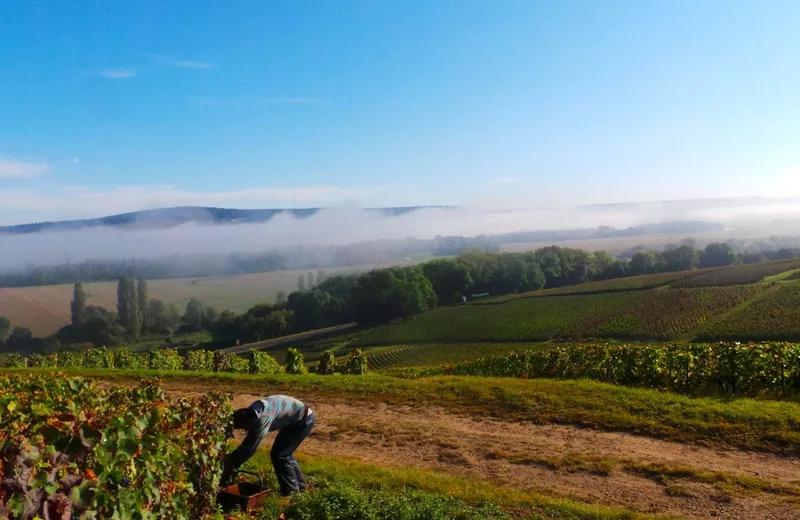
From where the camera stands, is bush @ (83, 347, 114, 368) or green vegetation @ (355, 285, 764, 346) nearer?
bush @ (83, 347, 114, 368)

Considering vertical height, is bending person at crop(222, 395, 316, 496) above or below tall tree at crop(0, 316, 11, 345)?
above

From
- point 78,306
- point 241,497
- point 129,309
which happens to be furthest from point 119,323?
point 241,497

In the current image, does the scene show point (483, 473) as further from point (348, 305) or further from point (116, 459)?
point (348, 305)

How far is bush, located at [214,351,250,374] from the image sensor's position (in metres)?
28.3

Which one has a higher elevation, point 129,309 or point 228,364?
point 228,364

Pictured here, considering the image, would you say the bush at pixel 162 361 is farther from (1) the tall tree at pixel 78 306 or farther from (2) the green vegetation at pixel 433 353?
(1) the tall tree at pixel 78 306

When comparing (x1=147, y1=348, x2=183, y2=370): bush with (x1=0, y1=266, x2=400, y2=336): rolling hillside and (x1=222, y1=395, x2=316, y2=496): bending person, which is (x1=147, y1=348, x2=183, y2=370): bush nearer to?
(x1=222, y1=395, x2=316, y2=496): bending person

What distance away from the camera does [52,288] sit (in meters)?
145

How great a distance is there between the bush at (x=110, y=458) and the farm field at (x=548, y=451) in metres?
1.56

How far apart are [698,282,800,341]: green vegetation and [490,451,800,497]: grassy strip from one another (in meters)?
45.3

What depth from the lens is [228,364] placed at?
28.9m

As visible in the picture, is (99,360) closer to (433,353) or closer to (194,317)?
(433,353)

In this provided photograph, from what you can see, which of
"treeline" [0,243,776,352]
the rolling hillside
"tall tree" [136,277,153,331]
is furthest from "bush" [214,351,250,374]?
"tall tree" [136,277,153,331]

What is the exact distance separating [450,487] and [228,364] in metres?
22.4
